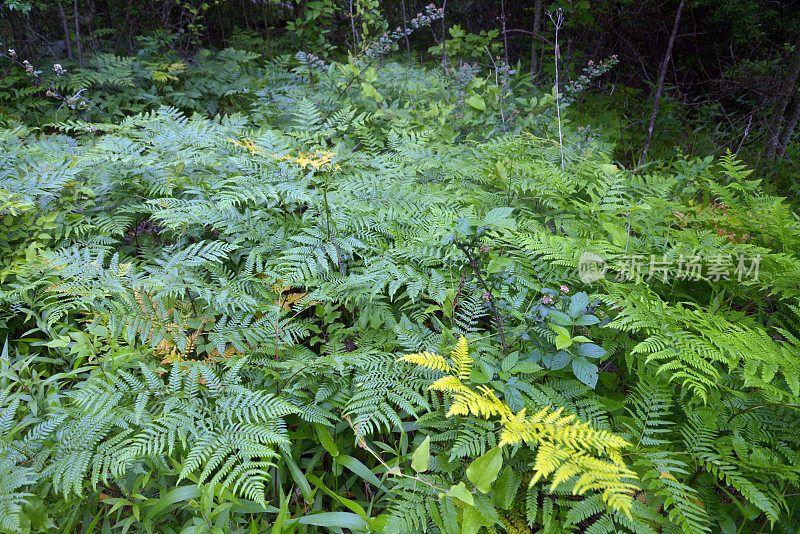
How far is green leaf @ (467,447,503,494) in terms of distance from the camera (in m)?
1.26

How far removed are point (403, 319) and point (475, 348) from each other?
13.5 inches

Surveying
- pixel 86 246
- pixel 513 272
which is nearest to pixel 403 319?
pixel 513 272

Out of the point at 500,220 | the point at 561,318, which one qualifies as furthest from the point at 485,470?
the point at 500,220

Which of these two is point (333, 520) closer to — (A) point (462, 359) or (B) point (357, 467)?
(B) point (357, 467)

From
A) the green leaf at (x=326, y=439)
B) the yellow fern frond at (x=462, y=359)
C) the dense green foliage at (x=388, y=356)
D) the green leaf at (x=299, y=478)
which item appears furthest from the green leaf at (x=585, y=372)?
the green leaf at (x=299, y=478)

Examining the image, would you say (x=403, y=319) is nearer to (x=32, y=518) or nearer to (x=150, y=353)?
(x=150, y=353)

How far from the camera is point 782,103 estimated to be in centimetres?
385

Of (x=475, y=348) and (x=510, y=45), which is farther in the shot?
(x=510, y=45)

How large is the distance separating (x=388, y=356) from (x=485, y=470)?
57cm

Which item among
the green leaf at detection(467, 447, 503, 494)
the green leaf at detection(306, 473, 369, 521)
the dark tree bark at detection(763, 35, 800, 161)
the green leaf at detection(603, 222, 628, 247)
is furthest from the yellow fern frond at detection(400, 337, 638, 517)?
the dark tree bark at detection(763, 35, 800, 161)

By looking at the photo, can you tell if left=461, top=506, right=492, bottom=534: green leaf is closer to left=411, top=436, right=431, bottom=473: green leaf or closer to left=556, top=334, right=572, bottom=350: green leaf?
left=411, top=436, right=431, bottom=473: green leaf

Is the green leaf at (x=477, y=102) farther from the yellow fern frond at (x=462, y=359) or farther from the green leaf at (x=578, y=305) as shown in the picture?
the yellow fern frond at (x=462, y=359)

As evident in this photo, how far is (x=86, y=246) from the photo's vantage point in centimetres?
214

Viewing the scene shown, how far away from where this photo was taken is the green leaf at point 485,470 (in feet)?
4.14
